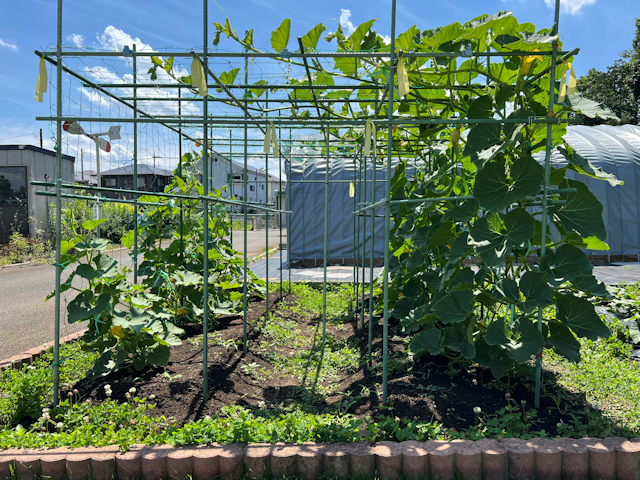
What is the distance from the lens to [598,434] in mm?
2174

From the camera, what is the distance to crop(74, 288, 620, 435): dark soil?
2449 mm

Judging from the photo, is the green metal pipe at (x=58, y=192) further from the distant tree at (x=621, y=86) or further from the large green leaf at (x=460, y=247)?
the distant tree at (x=621, y=86)

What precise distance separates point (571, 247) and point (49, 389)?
3447mm

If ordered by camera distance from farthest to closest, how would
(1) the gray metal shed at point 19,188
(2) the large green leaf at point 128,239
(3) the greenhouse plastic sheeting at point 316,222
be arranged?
(1) the gray metal shed at point 19,188, (3) the greenhouse plastic sheeting at point 316,222, (2) the large green leaf at point 128,239

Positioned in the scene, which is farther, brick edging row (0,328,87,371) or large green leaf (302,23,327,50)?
brick edging row (0,328,87,371)

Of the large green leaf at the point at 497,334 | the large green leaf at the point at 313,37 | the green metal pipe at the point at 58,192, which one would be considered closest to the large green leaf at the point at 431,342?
the large green leaf at the point at 497,334

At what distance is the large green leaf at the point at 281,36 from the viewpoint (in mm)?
2814

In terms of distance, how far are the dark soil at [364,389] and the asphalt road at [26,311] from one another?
87 cm

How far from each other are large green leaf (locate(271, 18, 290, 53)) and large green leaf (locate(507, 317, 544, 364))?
2.34m

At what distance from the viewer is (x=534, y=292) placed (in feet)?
7.41

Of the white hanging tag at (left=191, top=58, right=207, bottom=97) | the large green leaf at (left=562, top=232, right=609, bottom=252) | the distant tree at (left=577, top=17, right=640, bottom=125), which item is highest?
the distant tree at (left=577, top=17, right=640, bottom=125)

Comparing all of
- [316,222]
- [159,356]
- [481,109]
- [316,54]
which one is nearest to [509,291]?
→ [481,109]

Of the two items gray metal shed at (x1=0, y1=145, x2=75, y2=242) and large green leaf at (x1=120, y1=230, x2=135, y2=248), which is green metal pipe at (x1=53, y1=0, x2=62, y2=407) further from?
gray metal shed at (x1=0, y1=145, x2=75, y2=242)

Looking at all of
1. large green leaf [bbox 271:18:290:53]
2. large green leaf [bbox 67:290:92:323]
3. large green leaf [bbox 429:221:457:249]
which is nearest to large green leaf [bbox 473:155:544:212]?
large green leaf [bbox 429:221:457:249]
